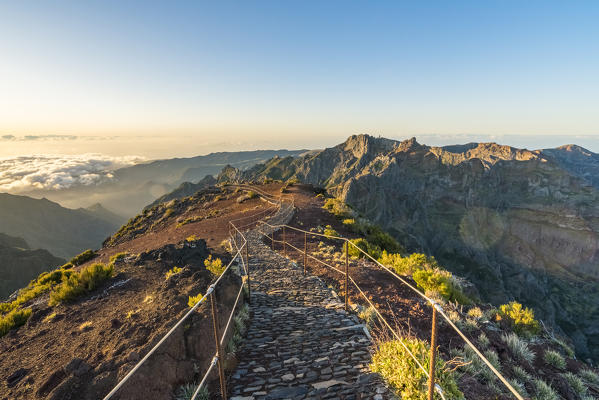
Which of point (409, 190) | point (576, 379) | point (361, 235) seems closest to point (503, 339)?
point (576, 379)

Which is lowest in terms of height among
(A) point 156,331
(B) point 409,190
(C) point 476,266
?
(C) point 476,266

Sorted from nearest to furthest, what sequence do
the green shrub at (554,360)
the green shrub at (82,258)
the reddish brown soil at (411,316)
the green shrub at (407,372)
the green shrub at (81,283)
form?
the green shrub at (407,372) → the reddish brown soil at (411,316) → the green shrub at (554,360) → the green shrub at (81,283) → the green shrub at (82,258)

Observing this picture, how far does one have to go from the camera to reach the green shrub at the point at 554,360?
6035mm

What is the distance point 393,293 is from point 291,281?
3269 mm

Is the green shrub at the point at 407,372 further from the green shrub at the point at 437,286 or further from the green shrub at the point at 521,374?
the green shrub at the point at 437,286

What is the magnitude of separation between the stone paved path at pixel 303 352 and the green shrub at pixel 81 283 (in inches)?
Result: 189

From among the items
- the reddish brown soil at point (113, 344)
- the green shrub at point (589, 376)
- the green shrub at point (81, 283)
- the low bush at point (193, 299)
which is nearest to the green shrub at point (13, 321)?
the reddish brown soil at point (113, 344)

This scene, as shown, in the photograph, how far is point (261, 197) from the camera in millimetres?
34844

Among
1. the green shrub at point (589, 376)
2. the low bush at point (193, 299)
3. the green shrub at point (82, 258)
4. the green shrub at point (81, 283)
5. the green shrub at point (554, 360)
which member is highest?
the low bush at point (193, 299)

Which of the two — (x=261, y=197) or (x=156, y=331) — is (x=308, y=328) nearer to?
(x=156, y=331)

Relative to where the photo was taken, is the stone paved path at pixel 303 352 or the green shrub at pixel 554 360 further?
the green shrub at pixel 554 360

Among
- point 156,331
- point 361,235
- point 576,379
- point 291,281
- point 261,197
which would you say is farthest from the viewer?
point 261,197

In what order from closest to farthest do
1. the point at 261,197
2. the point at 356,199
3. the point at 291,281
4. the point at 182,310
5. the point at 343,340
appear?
the point at 182,310 → the point at 343,340 → the point at 291,281 → the point at 261,197 → the point at 356,199

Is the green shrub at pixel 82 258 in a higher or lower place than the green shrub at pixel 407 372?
lower
